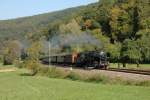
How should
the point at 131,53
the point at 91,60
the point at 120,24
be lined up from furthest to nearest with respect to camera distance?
the point at 120,24, the point at 131,53, the point at 91,60

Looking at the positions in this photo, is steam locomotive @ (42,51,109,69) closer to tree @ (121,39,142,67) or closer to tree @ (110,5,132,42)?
tree @ (121,39,142,67)

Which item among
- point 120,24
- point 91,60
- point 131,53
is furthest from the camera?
point 120,24

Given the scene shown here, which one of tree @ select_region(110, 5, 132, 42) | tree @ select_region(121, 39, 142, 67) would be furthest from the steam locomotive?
tree @ select_region(110, 5, 132, 42)

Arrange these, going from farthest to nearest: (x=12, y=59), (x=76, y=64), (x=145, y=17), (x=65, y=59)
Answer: (x=12, y=59), (x=145, y=17), (x=65, y=59), (x=76, y=64)

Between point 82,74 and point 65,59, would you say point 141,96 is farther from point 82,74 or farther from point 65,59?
point 65,59

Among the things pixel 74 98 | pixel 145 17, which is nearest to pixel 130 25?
pixel 145 17

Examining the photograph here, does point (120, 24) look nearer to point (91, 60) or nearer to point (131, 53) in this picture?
point (131, 53)

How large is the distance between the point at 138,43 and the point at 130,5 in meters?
41.1

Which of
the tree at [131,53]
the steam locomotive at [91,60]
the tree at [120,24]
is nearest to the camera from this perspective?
the steam locomotive at [91,60]

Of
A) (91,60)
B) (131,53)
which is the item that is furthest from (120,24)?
(91,60)

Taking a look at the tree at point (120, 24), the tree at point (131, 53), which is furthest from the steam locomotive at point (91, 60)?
the tree at point (120, 24)

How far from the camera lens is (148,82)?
106ft

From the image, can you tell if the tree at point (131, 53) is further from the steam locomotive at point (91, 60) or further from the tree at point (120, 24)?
the tree at point (120, 24)

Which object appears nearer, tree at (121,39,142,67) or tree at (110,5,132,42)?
tree at (121,39,142,67)
